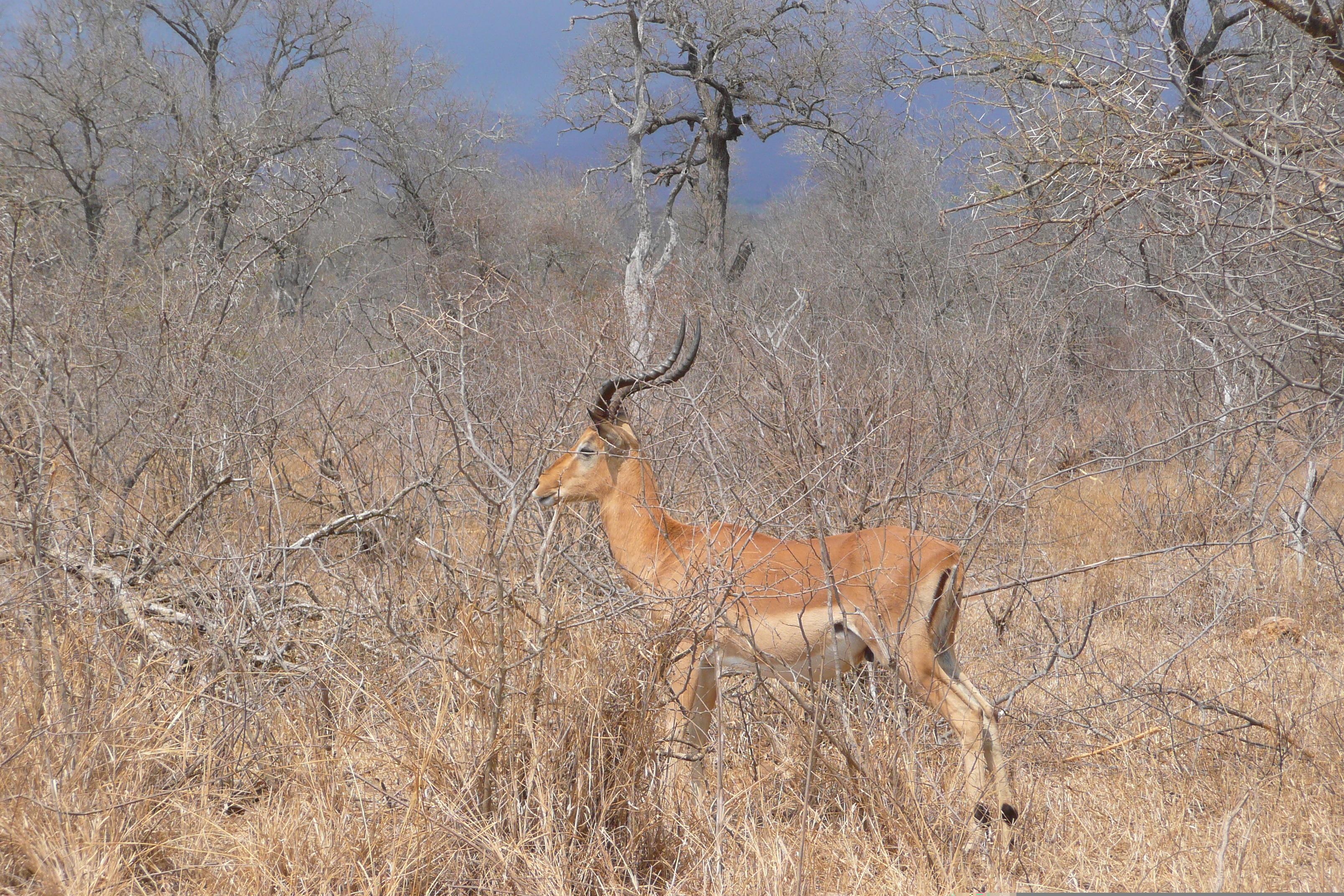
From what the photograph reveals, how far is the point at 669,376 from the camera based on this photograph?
540 cm

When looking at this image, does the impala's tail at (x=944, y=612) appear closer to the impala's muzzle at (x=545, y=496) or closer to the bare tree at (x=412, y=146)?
the impala's muzzle at (x=545, y=496)

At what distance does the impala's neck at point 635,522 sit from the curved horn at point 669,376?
33cm

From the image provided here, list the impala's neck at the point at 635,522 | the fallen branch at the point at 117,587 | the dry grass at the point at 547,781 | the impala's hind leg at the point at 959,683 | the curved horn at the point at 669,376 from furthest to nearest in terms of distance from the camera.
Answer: the impala's neck at the point at 635,522, the curved horn at the point at 669,376, the fallen branch at the point at 117,587, the impala's hind leg at the point at 959,683, the dry grass at the point at 547,781

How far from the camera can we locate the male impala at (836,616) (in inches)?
152

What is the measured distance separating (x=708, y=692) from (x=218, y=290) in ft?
17.7

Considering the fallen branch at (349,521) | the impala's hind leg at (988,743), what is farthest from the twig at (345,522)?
the impala's hind leg at (988,743)

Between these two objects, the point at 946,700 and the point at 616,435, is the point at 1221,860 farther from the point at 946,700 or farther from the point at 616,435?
the point at 616,435

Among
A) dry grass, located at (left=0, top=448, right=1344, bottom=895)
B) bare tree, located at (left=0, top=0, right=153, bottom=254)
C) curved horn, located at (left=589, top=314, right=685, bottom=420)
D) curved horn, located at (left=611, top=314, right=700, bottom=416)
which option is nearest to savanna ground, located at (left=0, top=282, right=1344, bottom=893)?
dry grass, located at (left=0, top=448, right=1344, bottom=895)

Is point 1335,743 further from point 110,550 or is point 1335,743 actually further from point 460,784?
point 110,550

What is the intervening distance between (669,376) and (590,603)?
5.62 ft

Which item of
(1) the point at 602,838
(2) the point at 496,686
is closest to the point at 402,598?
(2) the point at 496,686

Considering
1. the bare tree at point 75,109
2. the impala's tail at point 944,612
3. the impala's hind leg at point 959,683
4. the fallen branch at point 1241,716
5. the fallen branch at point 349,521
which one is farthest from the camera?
the bare tree at point 75,109

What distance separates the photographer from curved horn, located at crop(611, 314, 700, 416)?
482 cm

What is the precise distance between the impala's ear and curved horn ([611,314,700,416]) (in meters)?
0.08
